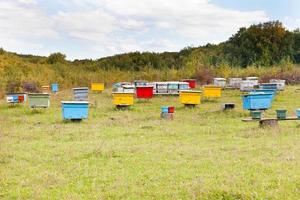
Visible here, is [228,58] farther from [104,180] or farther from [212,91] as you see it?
[104,180]

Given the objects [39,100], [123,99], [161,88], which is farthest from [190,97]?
[161,88]

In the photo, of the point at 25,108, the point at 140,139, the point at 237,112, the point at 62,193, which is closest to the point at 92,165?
the point at 62,193

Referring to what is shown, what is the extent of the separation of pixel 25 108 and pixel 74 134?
7.28 m

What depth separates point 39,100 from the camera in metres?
15.1

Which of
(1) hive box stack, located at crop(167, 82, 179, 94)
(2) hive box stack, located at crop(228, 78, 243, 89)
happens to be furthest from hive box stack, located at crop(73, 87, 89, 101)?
(2) hive box stack, located at crop(228, 78, 243, 89)

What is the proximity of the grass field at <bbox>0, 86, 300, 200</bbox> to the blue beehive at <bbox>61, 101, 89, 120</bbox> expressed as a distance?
240 mm

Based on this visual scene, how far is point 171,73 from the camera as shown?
104 ft

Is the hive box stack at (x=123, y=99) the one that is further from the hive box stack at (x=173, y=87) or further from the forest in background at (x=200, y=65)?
the forest in background at (x=200, y=65)

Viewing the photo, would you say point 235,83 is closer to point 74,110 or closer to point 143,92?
point 143,92

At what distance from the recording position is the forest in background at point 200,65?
2962 centimetres

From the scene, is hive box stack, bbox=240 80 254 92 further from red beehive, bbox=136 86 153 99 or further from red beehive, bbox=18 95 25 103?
red beehive, bbox=18 95 25 103

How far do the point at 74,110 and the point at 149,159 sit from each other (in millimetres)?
5737

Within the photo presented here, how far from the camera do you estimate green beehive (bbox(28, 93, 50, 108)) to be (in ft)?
49.2

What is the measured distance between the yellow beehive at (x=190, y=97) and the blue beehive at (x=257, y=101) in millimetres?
2687
